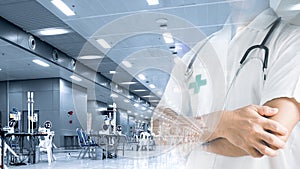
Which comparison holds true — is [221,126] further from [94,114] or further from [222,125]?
[94,114]

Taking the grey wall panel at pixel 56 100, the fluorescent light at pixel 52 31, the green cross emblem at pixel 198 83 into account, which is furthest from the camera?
the grey wall panel at pixel 56 100

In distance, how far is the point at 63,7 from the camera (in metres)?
6.91

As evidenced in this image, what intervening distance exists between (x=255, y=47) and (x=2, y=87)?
621 inches

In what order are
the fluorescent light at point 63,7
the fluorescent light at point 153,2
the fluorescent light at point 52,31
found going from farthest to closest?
the fluorescent light at point 52,31 < the fluorescent light at point 63,7 < the fluorescent light at point 153,2

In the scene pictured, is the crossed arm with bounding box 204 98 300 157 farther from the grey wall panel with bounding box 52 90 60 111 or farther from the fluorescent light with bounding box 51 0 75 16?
the grey wall panel with bounding box 52 90 60 111

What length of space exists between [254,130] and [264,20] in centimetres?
19

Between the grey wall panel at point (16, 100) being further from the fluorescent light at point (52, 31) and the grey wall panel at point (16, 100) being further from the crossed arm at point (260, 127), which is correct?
the crossed arm at point (260, 127)

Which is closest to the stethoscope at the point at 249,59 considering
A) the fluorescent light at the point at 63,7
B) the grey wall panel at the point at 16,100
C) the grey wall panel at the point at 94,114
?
the grey wall panel at the point at 94,114

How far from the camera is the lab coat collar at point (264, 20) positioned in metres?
0.44

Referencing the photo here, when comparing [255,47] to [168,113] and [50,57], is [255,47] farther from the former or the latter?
[50,57]

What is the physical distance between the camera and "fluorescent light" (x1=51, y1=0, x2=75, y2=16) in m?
6.64

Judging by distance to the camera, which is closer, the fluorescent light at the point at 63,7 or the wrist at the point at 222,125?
the wrist at the point at 222,125

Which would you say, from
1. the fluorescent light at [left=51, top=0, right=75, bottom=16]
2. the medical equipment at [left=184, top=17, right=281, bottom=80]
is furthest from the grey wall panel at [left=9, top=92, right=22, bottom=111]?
the medical equipment at [left=184, top=17, right=281, bottom=80]

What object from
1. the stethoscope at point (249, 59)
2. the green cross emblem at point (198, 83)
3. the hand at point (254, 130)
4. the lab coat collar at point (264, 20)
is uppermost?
the lab coat collar at point (264, 20)
